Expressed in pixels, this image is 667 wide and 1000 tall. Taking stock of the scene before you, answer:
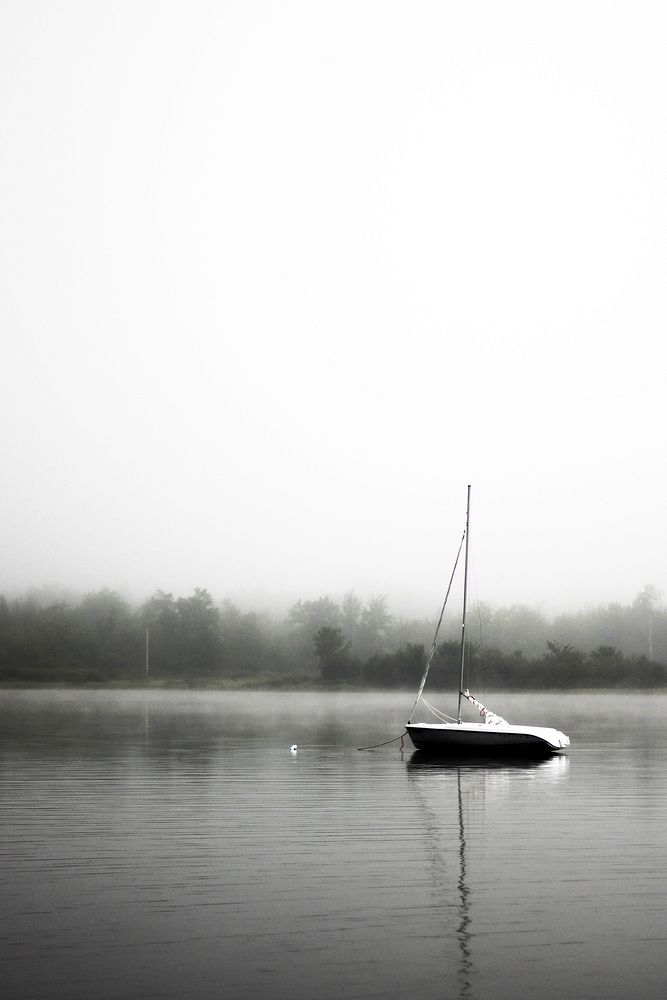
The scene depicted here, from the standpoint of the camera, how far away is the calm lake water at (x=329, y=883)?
1805 cm

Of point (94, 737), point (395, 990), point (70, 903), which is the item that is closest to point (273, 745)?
point (94, 737)

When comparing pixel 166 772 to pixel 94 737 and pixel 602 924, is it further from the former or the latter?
pixel 602 924

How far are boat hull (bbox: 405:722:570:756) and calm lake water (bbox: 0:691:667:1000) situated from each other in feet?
16.0

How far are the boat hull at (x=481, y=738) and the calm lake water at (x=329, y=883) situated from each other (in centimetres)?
487

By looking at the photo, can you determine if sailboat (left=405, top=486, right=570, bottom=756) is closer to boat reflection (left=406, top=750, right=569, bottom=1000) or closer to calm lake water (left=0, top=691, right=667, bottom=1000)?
boat reflection (left=406, top=750, right=569, bottom=1000)

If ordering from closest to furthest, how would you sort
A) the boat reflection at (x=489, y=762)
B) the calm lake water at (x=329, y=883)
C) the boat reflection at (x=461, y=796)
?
the calm lake water at (x=329, y=883), the boat reflection at (x=461, y=796), the boat reflection at (x=489, y=762)

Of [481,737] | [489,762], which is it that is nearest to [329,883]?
[481,737]

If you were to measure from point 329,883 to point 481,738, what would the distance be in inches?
1393

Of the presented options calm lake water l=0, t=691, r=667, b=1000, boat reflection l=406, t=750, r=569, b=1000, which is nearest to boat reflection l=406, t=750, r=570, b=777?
boat reflection l=406, t=750, r=569, b=1000

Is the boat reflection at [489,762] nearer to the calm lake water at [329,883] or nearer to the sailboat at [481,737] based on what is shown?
the sailboat at [481,737]

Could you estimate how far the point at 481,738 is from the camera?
59781 mm

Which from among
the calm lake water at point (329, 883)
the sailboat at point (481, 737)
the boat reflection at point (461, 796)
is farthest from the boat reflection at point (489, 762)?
the calm lake water at point (329, 883)

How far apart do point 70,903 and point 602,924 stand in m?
10.8

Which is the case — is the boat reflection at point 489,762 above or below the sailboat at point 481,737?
below
